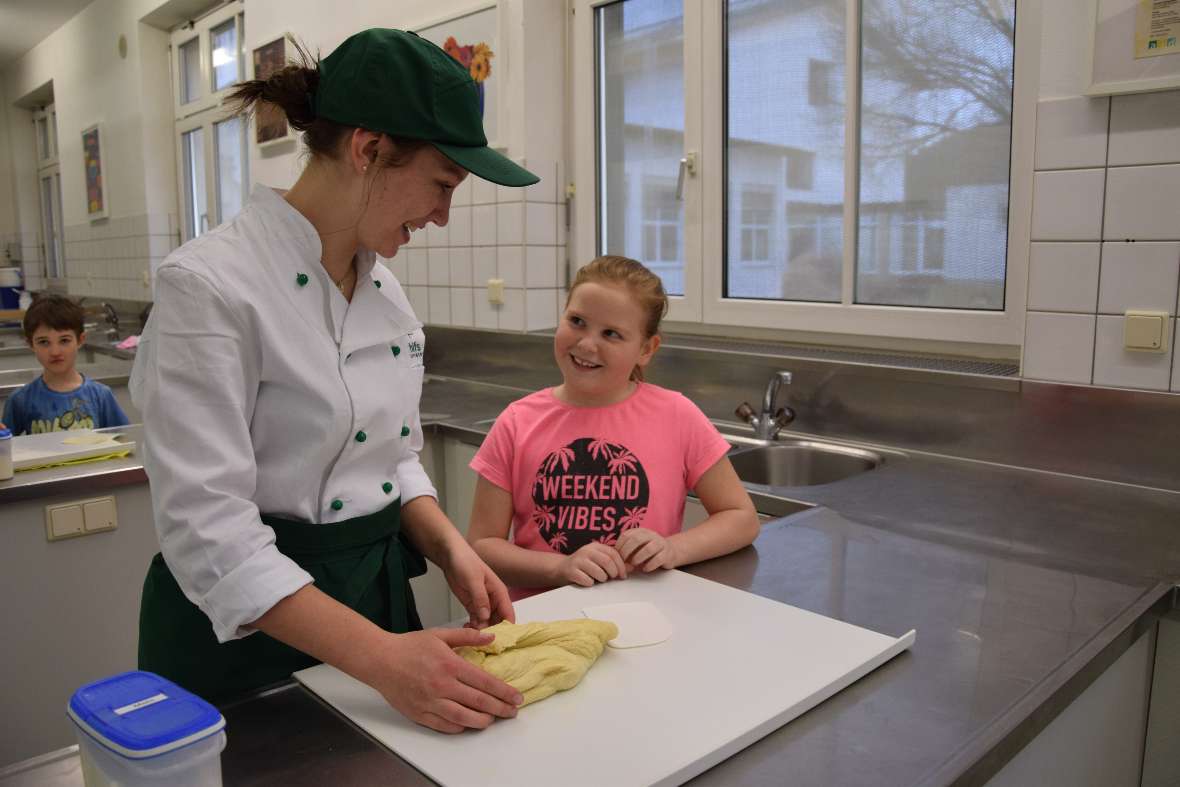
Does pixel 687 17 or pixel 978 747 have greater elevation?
pixel 687 17

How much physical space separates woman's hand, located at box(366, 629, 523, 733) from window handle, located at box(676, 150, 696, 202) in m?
1.84

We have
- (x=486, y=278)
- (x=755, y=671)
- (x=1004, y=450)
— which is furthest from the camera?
(x=486, y=278)

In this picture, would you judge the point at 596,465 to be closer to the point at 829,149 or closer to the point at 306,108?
the point at 306,108

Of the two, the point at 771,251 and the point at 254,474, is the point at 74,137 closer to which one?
the point at 771,251

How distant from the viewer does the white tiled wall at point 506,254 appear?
8.98ft

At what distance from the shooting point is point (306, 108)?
90 centimetres

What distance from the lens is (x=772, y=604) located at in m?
1.04

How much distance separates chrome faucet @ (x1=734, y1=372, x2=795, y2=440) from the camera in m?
1.96

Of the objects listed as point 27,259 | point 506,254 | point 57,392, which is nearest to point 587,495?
point 506,254

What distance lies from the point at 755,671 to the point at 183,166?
5.00m

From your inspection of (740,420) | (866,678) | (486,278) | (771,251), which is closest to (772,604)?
(866,678)

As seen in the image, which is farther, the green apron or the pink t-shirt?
the pink t-shirt

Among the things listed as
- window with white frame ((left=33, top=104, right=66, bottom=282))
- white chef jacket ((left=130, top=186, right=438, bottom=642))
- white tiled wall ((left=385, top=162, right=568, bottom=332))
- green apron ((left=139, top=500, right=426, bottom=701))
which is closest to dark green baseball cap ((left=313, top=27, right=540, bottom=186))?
white chef jacket ((left=130, top=186, right=438, bottom=642))

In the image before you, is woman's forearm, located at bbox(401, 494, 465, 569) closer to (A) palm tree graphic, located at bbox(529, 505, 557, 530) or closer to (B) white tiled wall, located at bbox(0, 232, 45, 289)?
(A) palm tree graphic, located at bbox(529, 505, 557, 530)
